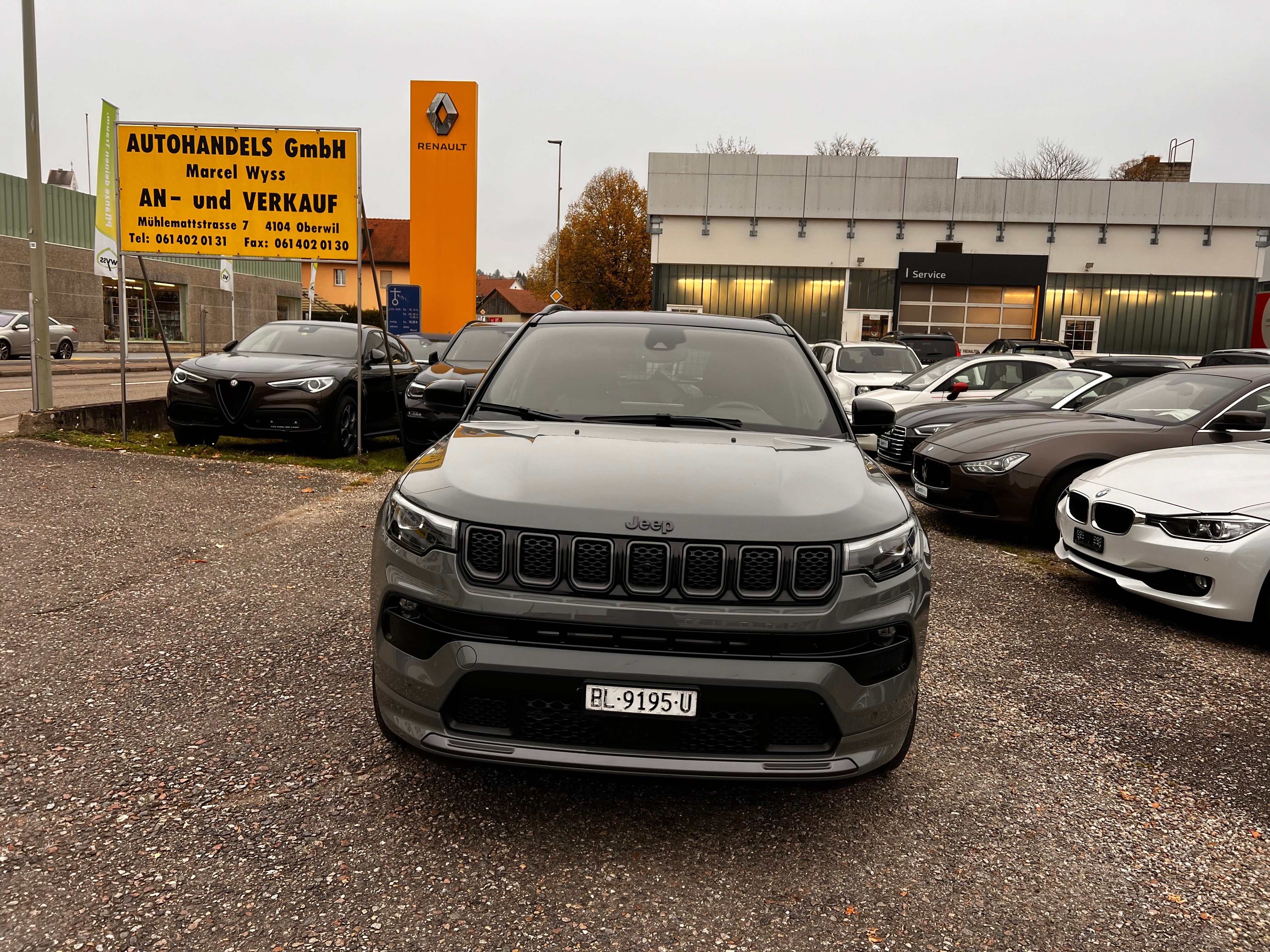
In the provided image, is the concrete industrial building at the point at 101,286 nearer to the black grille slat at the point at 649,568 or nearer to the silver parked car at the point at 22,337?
the silver parked car at the point at 22,337

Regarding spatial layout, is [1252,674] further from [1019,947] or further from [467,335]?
[467,335]

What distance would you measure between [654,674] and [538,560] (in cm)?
46

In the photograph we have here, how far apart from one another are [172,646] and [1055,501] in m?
6.30

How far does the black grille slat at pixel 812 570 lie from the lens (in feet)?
8.50

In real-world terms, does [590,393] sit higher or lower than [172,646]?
higher

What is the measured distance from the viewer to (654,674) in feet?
8.26

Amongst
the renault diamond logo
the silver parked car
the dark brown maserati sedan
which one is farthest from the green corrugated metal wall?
the dark brown maserati sedan

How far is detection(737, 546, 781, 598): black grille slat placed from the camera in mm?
2576

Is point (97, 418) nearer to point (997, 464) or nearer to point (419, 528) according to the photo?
point (997, 464)

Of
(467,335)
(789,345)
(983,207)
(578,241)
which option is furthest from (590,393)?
(578,241)

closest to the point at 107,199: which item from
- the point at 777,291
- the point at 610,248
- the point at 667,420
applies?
the point at 667,420

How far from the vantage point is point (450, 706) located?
2.63 metres

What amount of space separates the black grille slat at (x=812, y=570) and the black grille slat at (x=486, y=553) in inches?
32.8

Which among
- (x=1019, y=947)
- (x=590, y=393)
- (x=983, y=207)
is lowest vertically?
(x=1019, y=947)
